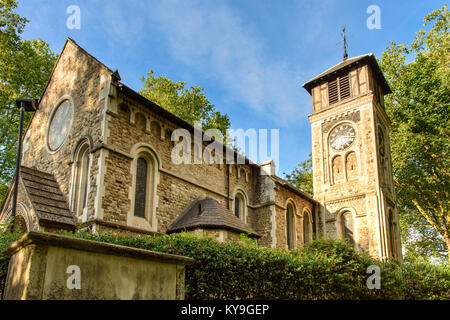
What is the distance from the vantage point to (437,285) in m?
14.7

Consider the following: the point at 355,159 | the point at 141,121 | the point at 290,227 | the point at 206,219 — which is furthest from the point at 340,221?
the point at 141,121

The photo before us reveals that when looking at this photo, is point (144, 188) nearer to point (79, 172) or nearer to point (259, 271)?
point (79, 172)

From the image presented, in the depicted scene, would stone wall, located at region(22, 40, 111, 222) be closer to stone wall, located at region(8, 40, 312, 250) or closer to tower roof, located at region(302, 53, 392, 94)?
stone wall, located at region(8, 40, 312, 250)

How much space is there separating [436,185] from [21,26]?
28.6 meters

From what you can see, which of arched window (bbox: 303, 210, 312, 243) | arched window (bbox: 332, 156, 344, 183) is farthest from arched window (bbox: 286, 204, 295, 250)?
arched window (bbox: 332, 156, 344, 183)

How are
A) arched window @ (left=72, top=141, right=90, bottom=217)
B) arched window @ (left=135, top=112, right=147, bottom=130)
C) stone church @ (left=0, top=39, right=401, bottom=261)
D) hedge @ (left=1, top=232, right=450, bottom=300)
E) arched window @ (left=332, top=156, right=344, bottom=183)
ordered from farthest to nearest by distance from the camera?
arched window @ (left=332, top=156, right=344, bottom=183) → arched window @ (left=135, top=112, right=147, bottom=130) → arched window @ (left=72, top=141, right=90, bottom=217) → stone church @ (left=0, top=39, right=401, bottom=261) → hedge @ (left=1, top=232, right=450, bottom=300)

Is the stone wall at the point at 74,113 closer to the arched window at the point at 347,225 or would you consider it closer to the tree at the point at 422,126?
the arched window at the point at 347,225

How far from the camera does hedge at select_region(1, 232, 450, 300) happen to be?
27.6ft

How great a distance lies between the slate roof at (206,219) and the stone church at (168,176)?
0.17 ft

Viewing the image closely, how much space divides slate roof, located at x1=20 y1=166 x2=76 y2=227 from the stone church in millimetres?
47

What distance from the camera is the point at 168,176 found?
14.6 m

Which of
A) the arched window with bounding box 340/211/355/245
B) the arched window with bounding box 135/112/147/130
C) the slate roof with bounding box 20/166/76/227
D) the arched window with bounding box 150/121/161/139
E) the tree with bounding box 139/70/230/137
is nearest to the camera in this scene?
the slate roof with bounding box 20/166/76/227
